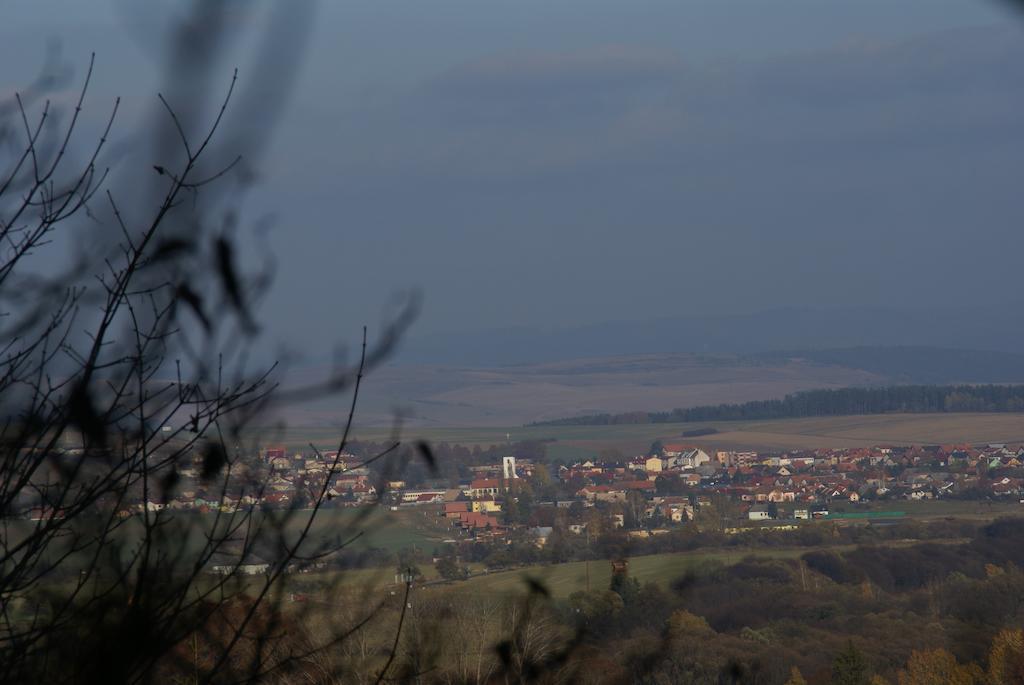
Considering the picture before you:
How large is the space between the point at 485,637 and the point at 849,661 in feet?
22.4

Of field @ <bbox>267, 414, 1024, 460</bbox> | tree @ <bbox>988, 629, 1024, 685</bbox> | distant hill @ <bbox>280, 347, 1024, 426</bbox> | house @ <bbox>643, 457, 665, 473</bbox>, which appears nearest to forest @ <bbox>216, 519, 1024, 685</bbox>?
tree @ <bbox>988, 629, 1024, 685</bbox>

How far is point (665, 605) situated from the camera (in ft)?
22.6

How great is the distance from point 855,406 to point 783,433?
6.73 m

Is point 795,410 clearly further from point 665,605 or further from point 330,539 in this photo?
point 330,539

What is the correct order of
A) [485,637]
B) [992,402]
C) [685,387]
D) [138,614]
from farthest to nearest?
[685,387]
[992,402]
[485,637]
[138,614]

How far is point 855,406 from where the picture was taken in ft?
166

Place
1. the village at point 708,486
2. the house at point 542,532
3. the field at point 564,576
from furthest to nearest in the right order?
the village at point 708,486
the house at point 542,532
the field at point 564,576

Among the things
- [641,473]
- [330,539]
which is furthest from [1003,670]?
[641,473]

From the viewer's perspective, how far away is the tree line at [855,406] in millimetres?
48656

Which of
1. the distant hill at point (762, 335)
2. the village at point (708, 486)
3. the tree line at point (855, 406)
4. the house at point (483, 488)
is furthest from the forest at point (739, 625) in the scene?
the distant hill at point (762, 335)

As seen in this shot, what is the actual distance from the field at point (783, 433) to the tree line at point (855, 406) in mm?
1676

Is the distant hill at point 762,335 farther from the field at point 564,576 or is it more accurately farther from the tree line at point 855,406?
the field at point 564,576

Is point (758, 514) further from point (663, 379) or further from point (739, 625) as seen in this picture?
point (663, 379)

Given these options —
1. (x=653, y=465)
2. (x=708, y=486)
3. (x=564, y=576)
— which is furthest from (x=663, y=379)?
(x=564, y=576)
